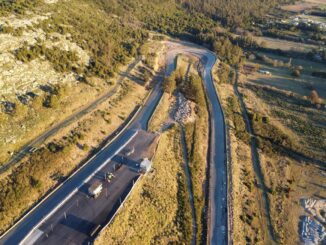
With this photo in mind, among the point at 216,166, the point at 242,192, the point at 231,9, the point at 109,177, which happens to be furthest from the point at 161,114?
the point at 231,9

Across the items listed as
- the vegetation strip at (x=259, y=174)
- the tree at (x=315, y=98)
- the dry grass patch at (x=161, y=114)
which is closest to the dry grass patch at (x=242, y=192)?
the vegetation strip at (x=259, y=174)

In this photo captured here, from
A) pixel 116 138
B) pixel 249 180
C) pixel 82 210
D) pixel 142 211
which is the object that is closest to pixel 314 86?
pixel 249 180

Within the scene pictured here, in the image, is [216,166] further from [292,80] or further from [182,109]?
[292,80]

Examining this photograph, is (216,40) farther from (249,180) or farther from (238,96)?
(249,180)

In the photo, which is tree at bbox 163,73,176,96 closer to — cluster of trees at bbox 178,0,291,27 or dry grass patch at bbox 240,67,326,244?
dry grass patch at bbox 240,67,326,244

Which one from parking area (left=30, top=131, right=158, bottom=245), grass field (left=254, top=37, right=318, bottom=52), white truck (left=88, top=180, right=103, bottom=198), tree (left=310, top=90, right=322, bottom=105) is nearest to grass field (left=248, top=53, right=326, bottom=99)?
tree (left=310, top=90, right=322, bottom=105)
